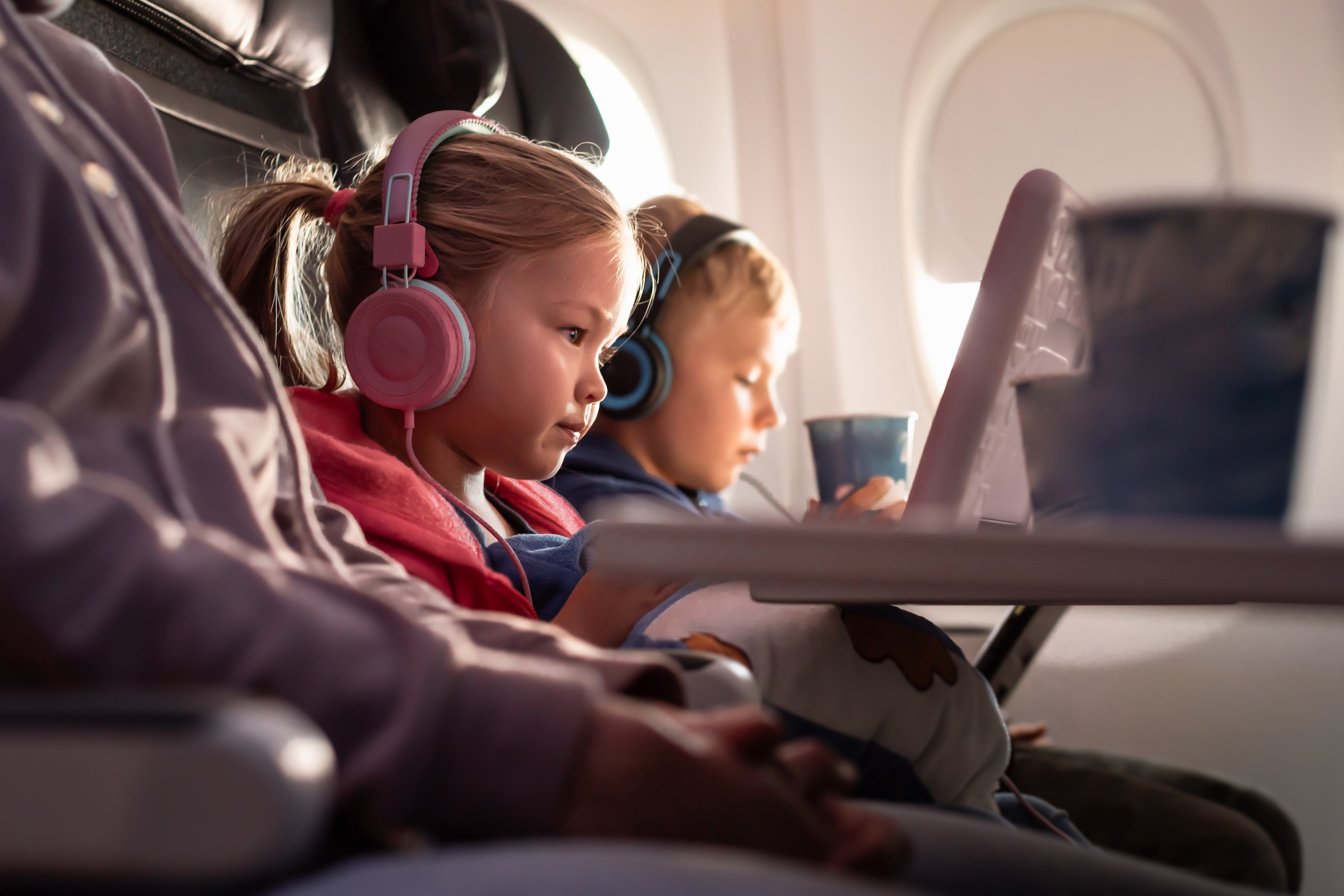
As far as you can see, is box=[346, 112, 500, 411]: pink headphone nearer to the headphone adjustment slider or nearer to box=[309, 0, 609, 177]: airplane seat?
the headphone adjustment slider

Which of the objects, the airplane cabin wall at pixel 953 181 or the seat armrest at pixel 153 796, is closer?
the seat armrest at pixel 153 796

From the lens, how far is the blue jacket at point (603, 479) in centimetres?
157

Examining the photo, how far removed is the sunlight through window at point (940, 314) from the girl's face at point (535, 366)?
1353mm

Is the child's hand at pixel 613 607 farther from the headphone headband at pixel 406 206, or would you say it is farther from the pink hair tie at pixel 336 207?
the pink hair tie at pixel 336 207

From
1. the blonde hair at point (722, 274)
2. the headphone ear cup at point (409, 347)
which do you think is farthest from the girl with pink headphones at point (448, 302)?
the blonde hair at point (722, 274)

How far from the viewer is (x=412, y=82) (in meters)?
1.47

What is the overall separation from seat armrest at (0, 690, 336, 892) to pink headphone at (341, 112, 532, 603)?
0.74 meters

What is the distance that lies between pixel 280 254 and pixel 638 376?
0.52 meters

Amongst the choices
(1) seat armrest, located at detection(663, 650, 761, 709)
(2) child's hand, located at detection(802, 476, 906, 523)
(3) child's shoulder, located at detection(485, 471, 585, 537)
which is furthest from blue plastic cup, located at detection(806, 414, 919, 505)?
(1) seat armrest, located at detection(663, 650, 761, 709)

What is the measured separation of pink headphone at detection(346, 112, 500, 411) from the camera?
3.28 feet

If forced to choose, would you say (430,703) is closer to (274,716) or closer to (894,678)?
(274,716)

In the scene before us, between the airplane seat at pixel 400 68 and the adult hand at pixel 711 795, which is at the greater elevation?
the airplane seat at pixel 400 68

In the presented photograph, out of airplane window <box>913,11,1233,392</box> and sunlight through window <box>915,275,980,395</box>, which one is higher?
airplane window <box>913,11,1233,392</box>

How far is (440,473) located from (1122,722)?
1.47 m
